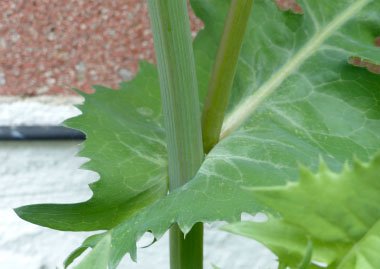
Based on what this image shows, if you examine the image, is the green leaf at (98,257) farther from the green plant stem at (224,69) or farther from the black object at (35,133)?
the black object at (35,133)

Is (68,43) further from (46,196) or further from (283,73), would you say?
(283,73)

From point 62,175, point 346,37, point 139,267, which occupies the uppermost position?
point 346,37

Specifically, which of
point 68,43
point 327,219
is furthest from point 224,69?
point 68,43

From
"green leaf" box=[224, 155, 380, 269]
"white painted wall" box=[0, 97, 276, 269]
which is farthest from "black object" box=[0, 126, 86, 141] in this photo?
"green leaf" box=[224, 155, 380, 269]

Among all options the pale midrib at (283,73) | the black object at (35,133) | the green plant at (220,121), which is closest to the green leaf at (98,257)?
the green plant at (220,121)

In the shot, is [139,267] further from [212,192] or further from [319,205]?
[319,205]

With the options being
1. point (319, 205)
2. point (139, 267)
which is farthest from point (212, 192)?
point (139, 267)

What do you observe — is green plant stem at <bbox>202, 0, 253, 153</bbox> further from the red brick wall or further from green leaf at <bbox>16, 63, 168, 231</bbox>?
the red brick wall
